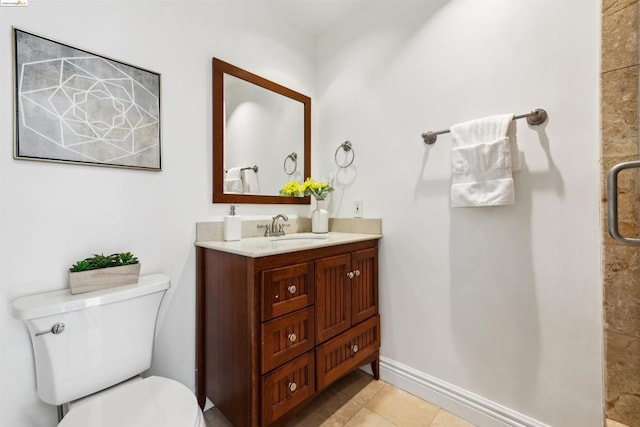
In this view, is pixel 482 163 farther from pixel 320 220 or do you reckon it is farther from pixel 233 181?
pixel 233 181

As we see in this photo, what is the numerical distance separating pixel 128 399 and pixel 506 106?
6.50ft

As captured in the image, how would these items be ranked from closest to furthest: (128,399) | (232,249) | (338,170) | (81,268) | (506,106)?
(128,399) < (81,268) < (232,249) < (506,106) < (338,170)

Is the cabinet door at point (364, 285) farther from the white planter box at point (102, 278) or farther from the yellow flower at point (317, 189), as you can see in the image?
the white planter box at point (102, 278)

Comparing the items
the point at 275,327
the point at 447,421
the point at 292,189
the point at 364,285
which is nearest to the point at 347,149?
the point at 292,189

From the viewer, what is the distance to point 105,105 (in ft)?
4.04

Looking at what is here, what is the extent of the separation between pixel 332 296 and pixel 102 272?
1012 mm

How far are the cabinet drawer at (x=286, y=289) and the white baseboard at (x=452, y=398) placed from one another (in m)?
0.85

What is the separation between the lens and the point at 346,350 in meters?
1.55

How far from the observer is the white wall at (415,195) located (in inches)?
43.7

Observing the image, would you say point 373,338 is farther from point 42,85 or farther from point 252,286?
point 42,85

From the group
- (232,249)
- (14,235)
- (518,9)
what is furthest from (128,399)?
(518,9)

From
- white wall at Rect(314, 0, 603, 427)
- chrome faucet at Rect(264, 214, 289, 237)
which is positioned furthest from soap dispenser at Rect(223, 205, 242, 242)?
white wall at Rect(314, 0, 603, 427)

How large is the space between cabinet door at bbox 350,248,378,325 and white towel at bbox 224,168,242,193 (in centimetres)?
81

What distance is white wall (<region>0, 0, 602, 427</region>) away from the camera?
1110 millimetres
